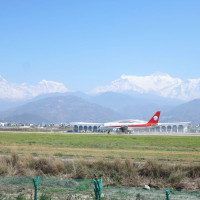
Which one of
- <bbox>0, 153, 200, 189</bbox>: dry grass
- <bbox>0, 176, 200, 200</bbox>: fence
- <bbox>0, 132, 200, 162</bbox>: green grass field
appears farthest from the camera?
<bbox>0, 132, 200, 162</bbox>: green grass field

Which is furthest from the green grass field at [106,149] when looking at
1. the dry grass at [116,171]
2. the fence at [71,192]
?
the fence at [71,192]

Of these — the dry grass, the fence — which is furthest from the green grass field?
the fence

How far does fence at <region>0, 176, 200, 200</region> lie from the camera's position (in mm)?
18617

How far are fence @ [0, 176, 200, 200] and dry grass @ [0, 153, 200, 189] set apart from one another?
54.9 inches

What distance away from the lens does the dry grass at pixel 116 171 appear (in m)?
23.2

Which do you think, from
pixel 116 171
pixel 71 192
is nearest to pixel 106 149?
pixel 116 171

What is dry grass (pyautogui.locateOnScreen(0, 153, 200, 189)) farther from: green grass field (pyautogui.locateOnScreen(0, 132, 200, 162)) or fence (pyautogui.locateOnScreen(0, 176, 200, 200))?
green grass field (pyautogui.locateOnScreen(0, 132, 200, 162))

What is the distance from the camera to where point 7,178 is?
23.5m

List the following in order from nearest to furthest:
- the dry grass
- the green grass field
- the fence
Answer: the fence < the dry grass < the green grass field

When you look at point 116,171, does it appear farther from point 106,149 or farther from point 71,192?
point 106,149

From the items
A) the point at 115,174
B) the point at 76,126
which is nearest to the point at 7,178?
the point at 115,174

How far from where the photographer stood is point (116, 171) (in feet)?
81.3

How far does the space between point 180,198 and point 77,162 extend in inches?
345

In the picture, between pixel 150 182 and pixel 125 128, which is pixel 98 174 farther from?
pixel 125 128
